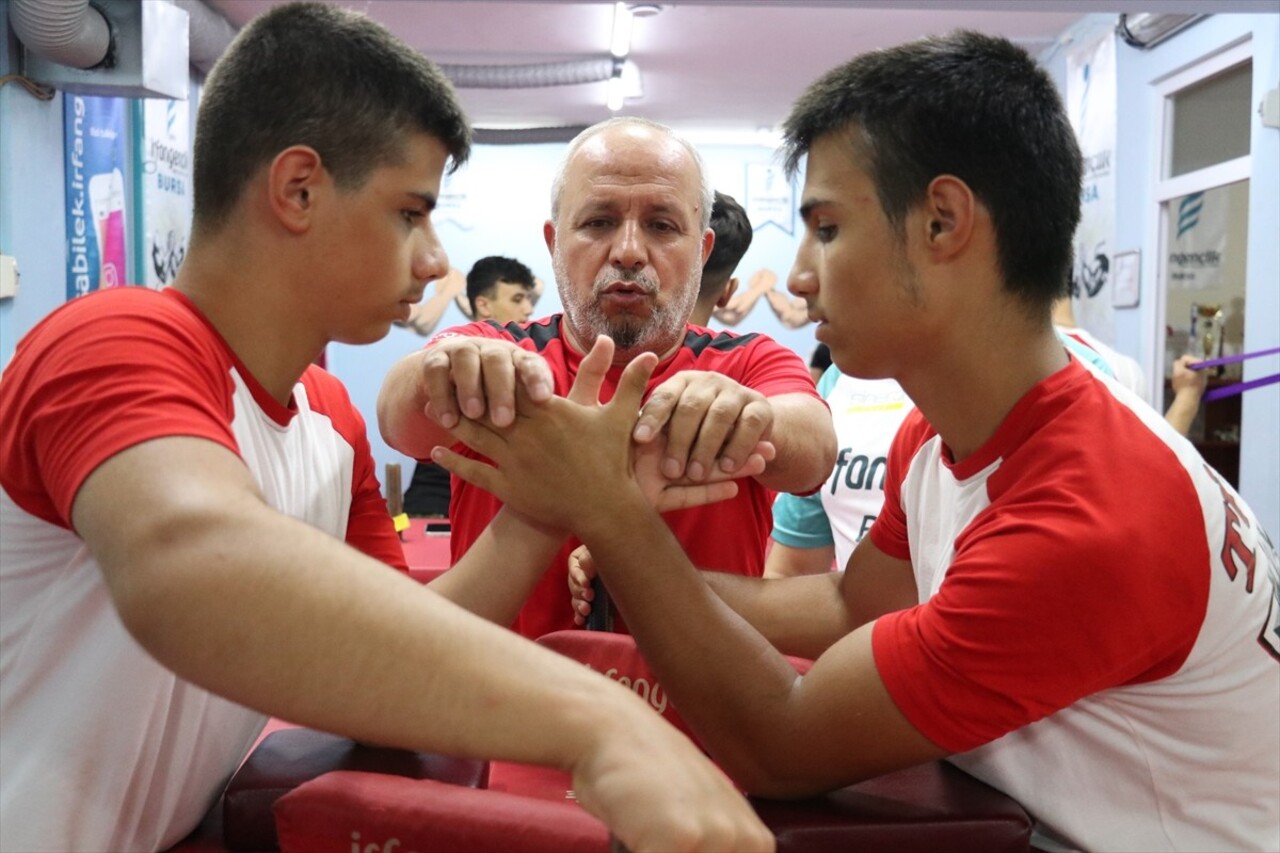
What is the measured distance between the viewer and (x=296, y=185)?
3.89 ft

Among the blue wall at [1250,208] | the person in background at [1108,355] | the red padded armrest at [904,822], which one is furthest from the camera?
the blue wall at [1250,208]

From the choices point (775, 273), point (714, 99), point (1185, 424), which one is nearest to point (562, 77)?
point (714, 99)

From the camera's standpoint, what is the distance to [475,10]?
7.20 meters

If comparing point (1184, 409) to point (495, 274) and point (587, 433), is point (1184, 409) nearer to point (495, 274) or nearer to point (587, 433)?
point (495, 274)

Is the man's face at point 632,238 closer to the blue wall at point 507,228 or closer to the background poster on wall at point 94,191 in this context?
the background poster on wall at point 94,191

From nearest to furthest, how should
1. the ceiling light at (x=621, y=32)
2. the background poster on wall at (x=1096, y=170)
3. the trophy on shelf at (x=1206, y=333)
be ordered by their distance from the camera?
1. the trophy on shelf at (x=1206, y=333)
2. the background poster on wall at (x=1096, y=170)
3. the ceiling light at (x=621, y=32)

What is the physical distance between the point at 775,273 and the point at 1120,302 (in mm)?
4166

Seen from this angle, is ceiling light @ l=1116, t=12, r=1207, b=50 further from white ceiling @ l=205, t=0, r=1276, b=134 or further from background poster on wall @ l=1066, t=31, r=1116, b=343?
white ceiling @ l=205, t=0, r=1276, b=134

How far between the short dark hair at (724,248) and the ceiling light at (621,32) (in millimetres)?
4240

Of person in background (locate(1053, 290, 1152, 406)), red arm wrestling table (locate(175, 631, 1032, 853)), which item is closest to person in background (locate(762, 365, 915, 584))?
person in background (locate(1053, 290, 1152, 406))

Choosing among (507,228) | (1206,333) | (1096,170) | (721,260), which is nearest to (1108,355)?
(721,260)

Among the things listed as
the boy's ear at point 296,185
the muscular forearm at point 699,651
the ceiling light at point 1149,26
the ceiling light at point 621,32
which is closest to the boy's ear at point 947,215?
the muscular forearm at point 699,651

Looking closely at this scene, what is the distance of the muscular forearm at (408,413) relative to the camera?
5.42 ft

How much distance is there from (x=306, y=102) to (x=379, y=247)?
0.54ft
